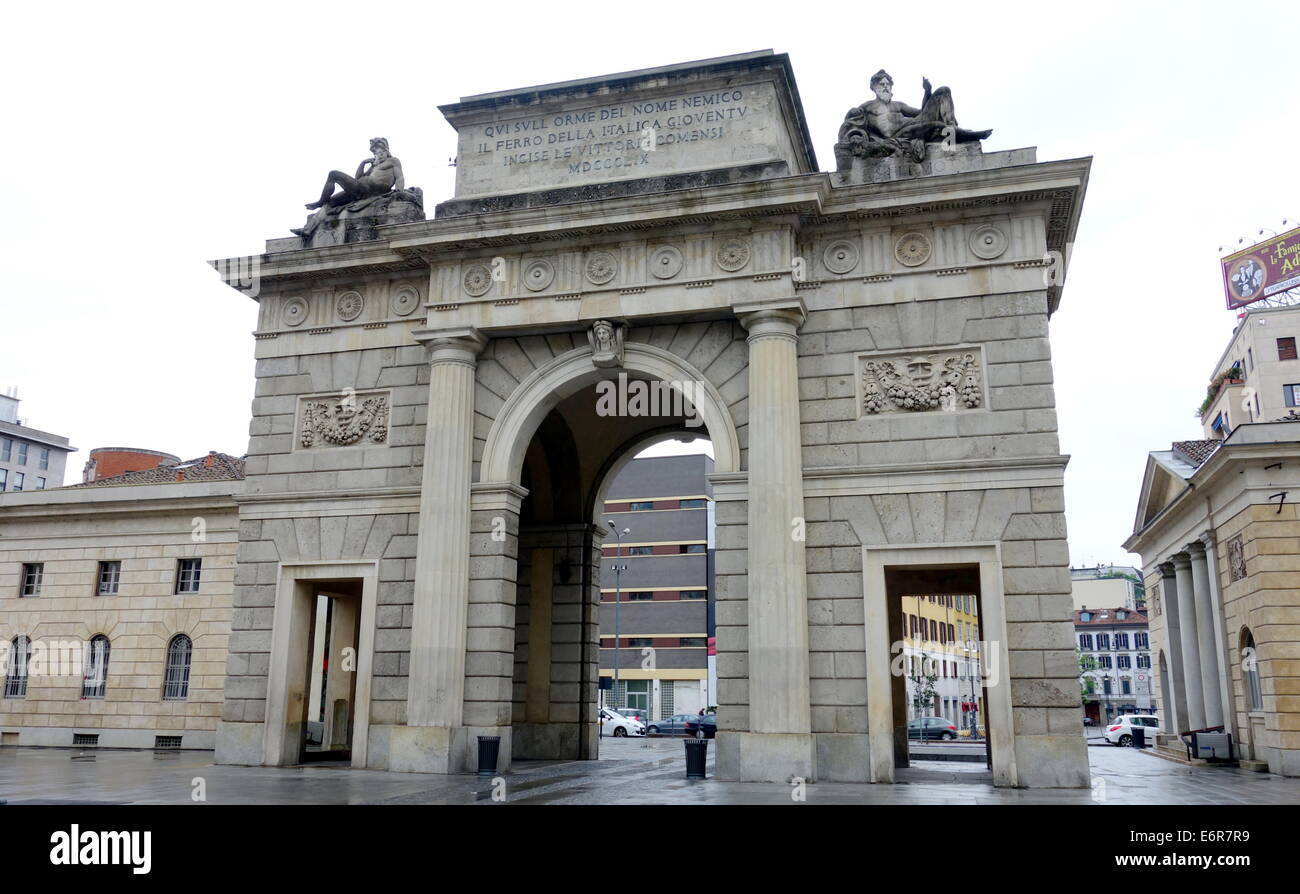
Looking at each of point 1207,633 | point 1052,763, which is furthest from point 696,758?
point 1207,633

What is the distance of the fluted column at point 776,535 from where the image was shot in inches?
744

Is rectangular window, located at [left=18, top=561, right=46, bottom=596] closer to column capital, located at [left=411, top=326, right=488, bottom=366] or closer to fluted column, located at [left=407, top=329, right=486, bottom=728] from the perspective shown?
fluted column, located at [left=407, top=329, right=486, bottom=728]

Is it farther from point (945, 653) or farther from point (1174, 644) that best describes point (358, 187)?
point (945, 653)

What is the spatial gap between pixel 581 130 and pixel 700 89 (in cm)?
271

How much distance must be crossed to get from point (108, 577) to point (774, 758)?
77.8 feet

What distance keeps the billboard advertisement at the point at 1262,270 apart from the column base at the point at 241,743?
60612mm

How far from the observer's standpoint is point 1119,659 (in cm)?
11700

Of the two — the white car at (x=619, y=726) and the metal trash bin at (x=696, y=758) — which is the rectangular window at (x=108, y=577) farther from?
the white car at (x=619, y=726)

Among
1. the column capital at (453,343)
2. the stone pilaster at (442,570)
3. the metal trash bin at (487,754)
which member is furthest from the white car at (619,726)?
the column capital at (453,343)

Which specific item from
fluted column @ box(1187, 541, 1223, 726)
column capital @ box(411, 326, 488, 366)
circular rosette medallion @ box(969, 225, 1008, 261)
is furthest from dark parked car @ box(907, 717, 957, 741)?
column capital @ box(411, 326, 488, 366)

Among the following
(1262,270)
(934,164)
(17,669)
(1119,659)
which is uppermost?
(1262,270)

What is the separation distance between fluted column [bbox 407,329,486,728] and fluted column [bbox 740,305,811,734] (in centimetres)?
582

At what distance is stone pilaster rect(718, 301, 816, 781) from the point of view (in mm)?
18688
